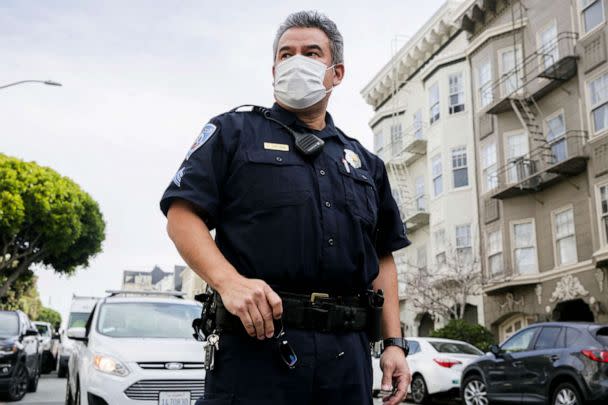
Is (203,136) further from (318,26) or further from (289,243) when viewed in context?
(318,26)

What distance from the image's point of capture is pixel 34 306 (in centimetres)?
7981

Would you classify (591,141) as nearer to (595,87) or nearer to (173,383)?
(595,87)

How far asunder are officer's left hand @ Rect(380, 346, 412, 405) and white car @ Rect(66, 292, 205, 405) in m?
4.26

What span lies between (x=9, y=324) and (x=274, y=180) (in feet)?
41.7

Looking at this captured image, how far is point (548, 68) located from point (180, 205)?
21380 mm

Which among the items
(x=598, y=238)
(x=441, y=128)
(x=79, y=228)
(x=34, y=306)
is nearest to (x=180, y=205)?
(x=598, y=238)

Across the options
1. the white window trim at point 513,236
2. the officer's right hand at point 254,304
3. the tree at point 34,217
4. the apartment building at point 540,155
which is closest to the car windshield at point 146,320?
the officer's right hand at point 254,304

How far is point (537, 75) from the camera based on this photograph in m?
23.0

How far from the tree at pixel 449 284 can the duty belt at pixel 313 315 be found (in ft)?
75.7

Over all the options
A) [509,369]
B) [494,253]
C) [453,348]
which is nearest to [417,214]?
[494,253]

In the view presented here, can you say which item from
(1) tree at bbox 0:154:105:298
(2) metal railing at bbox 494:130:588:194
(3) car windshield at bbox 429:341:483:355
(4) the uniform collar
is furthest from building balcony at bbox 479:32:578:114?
(1) tree at bbox 0:154:105:298

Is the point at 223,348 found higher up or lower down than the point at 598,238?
lower down

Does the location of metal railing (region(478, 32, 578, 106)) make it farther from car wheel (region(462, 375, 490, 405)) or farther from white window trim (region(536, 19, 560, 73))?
car wheel (region(462, 375, 490, 405))

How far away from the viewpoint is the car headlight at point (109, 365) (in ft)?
25.1
